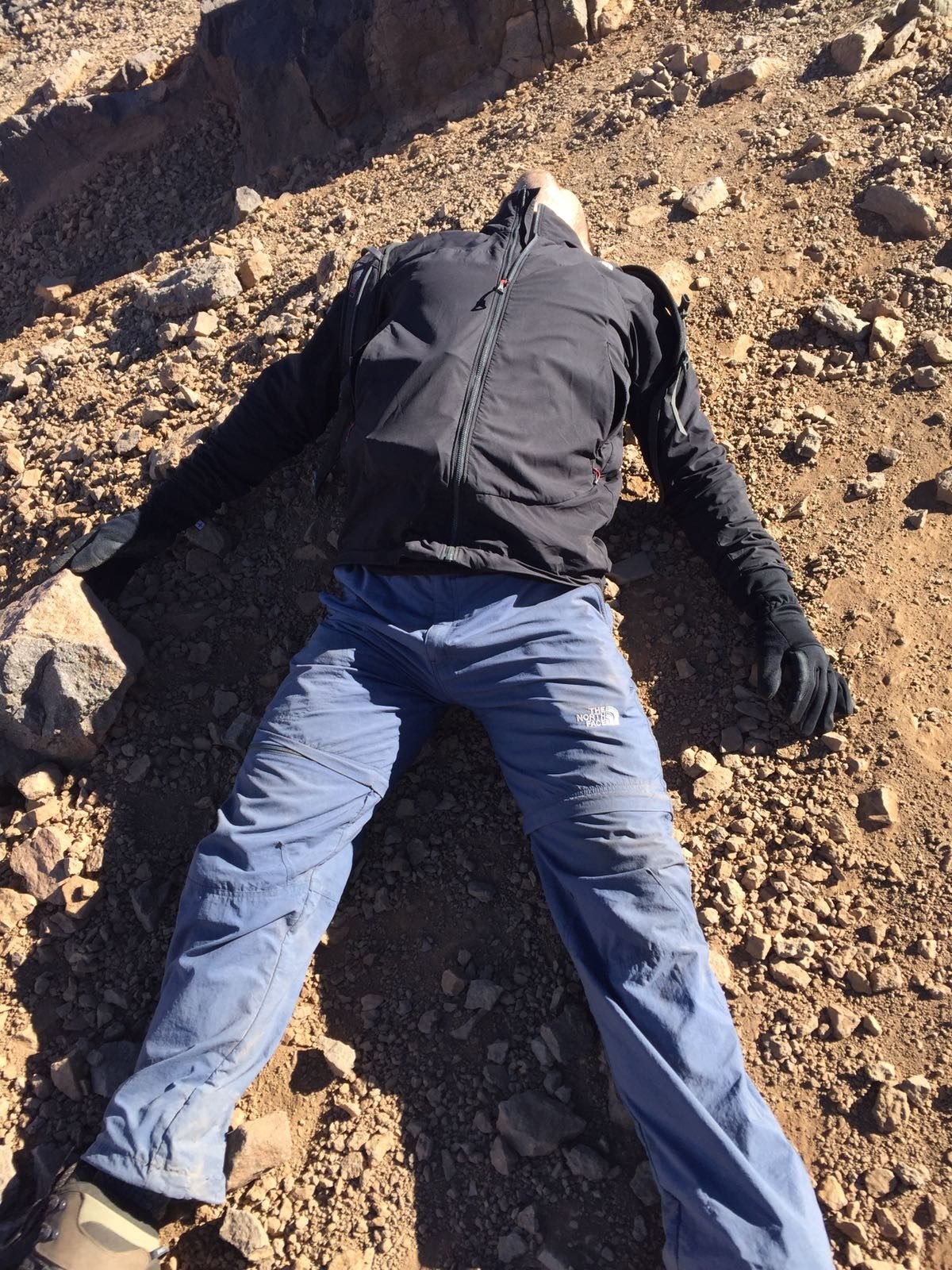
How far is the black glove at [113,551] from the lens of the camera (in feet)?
10.4

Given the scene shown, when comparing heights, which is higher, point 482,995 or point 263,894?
point 263,894

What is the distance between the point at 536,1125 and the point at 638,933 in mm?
520

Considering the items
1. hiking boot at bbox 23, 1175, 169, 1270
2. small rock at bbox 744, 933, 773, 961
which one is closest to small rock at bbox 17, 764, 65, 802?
hiking boot at bbox 23, 1175, 169, 1270

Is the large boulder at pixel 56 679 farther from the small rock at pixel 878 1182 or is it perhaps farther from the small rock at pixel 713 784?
the small rock at pixel 878 1182

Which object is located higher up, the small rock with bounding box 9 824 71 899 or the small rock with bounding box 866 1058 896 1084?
the small rock with bounding box 9 824 71 899

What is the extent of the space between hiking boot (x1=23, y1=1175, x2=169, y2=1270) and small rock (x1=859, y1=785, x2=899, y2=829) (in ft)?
6.59

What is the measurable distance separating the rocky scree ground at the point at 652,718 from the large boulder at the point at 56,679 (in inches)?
4.1

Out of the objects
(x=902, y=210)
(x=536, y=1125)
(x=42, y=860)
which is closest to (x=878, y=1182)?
(x=536, y=1125)

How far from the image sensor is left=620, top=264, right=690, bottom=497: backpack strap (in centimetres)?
302

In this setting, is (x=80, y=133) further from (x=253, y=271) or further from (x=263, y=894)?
(x=263, y=894)

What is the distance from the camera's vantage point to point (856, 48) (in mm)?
4203

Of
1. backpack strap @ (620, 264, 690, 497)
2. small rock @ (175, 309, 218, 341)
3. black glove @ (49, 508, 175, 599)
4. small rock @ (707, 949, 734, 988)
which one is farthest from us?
small rock @ (175, 309, 218, 341)

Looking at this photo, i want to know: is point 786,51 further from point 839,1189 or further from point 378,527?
point 839,1189

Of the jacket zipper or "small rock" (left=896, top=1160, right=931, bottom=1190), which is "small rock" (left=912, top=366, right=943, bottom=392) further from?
"small rock" (left=896, top=1160, right=931, bottom=1190)
